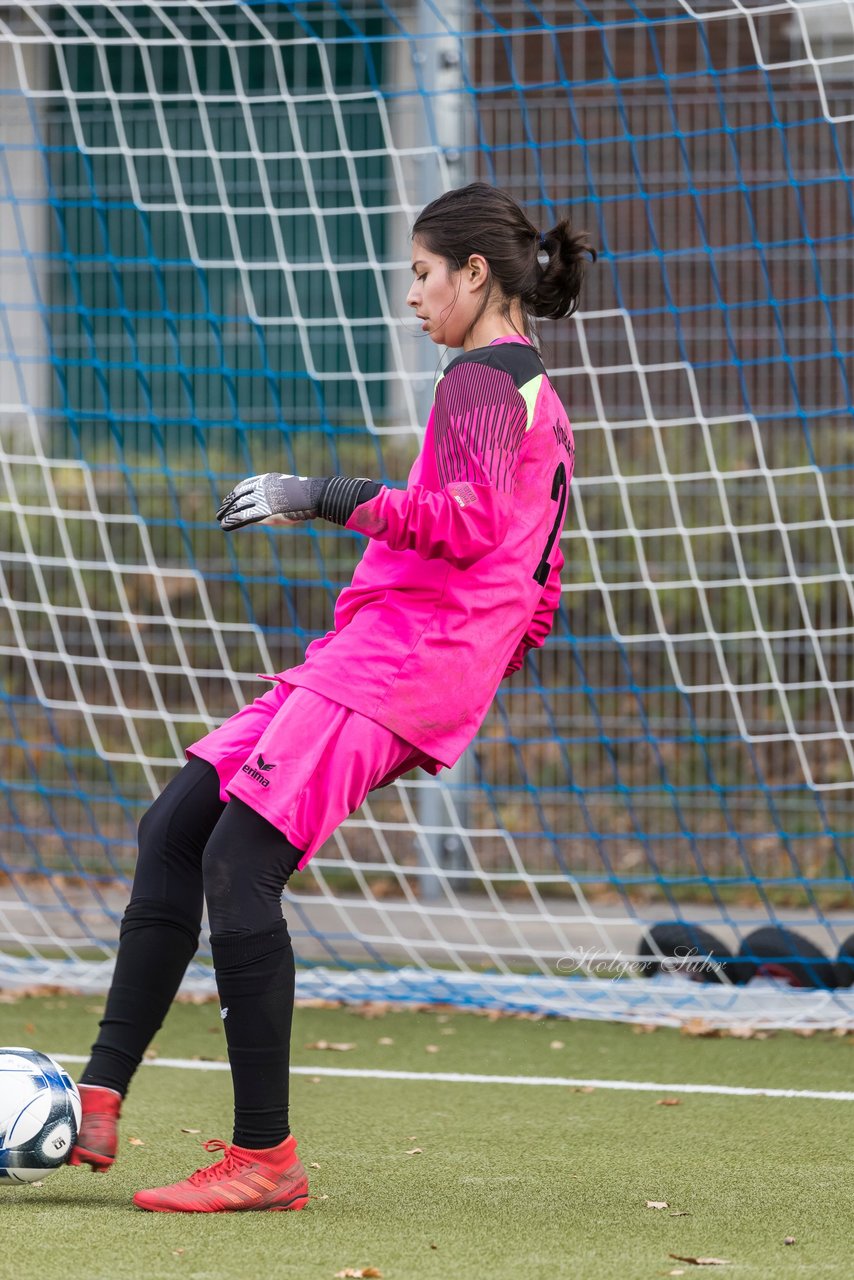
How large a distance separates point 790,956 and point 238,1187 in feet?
8.40

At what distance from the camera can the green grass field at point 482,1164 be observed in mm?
2801

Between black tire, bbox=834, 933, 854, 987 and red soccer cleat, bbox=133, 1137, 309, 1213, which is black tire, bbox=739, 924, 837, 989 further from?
red soccer cleat, bbox=133, 1137, 309, 1213

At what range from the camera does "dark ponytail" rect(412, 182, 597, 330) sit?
3.14m

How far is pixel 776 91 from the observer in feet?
22.0

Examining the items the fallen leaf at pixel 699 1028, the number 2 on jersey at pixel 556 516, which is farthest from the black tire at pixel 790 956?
the number 2 on jersey at pixel 556 516

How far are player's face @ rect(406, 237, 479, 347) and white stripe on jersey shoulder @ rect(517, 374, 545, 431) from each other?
0.70 feet

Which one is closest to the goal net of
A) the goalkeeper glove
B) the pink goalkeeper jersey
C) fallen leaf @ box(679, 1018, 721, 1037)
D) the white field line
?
fallen leaf @ box(679, 1018, 721, 1037)

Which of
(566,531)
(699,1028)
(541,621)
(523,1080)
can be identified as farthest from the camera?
(566,531)

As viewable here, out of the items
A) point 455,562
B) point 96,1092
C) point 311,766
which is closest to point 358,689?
point 311,766

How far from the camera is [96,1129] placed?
3.04 metres

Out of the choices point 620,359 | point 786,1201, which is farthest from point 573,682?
point 786,1201

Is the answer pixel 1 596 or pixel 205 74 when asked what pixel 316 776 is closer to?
pixel 1 596

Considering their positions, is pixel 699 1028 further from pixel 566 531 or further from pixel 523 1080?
pixel 566 531

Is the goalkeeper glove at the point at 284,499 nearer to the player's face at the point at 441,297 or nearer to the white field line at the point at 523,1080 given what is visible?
the player's face at the point at 441,297
